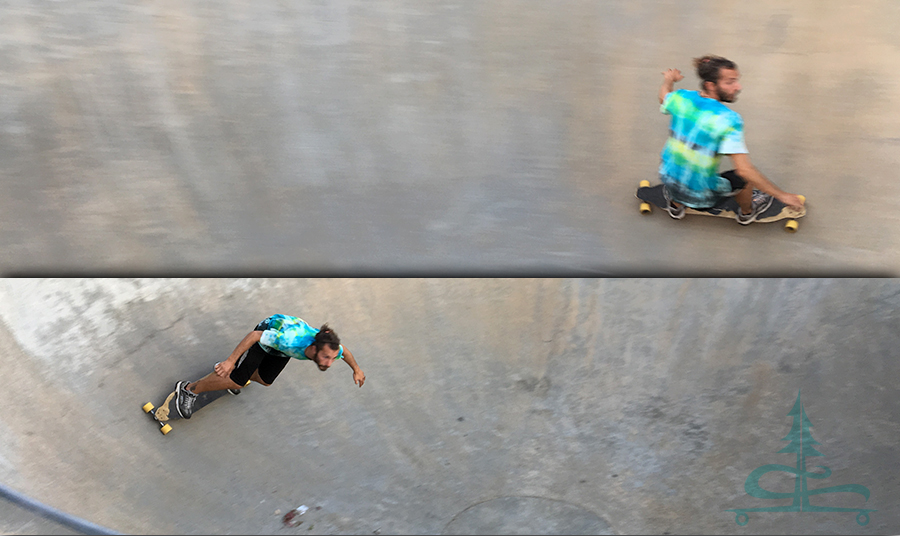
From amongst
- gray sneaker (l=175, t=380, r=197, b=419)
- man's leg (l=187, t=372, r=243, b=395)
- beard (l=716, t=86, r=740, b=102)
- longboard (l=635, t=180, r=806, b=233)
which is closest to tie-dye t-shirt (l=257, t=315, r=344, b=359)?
man's leg (l=187, t=372, r=243, b=395)

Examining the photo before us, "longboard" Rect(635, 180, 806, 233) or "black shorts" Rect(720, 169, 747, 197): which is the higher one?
"black shorts" Rect(720, 169, 747, 197)

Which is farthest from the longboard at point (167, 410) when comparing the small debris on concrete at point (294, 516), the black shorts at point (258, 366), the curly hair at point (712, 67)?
the curly hair at point (712, 67)

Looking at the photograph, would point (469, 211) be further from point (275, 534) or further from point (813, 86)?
point (813, 86)

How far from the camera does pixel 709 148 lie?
4156 mm

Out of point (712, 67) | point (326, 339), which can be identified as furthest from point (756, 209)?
point (326, 339)

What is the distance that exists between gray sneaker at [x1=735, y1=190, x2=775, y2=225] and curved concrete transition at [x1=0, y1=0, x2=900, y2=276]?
0.10 m

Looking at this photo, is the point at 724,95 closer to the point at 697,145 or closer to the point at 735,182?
the point at 697,145

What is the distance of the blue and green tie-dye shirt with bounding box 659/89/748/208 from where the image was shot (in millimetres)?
4012

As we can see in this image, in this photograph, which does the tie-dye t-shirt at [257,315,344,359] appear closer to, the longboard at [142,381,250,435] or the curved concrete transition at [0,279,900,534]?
the curved concrete transition at [0,279,900,534]

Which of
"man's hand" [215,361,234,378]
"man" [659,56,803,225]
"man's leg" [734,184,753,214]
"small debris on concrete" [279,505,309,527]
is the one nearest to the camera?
"man's hand" [215,361,234,378]

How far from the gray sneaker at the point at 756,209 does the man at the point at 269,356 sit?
2936 mm

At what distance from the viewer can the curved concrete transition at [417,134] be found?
4816 millimetres

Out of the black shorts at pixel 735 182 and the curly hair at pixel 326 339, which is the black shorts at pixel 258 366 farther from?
the black shorts at pixel 735 182

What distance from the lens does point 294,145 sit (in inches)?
201
